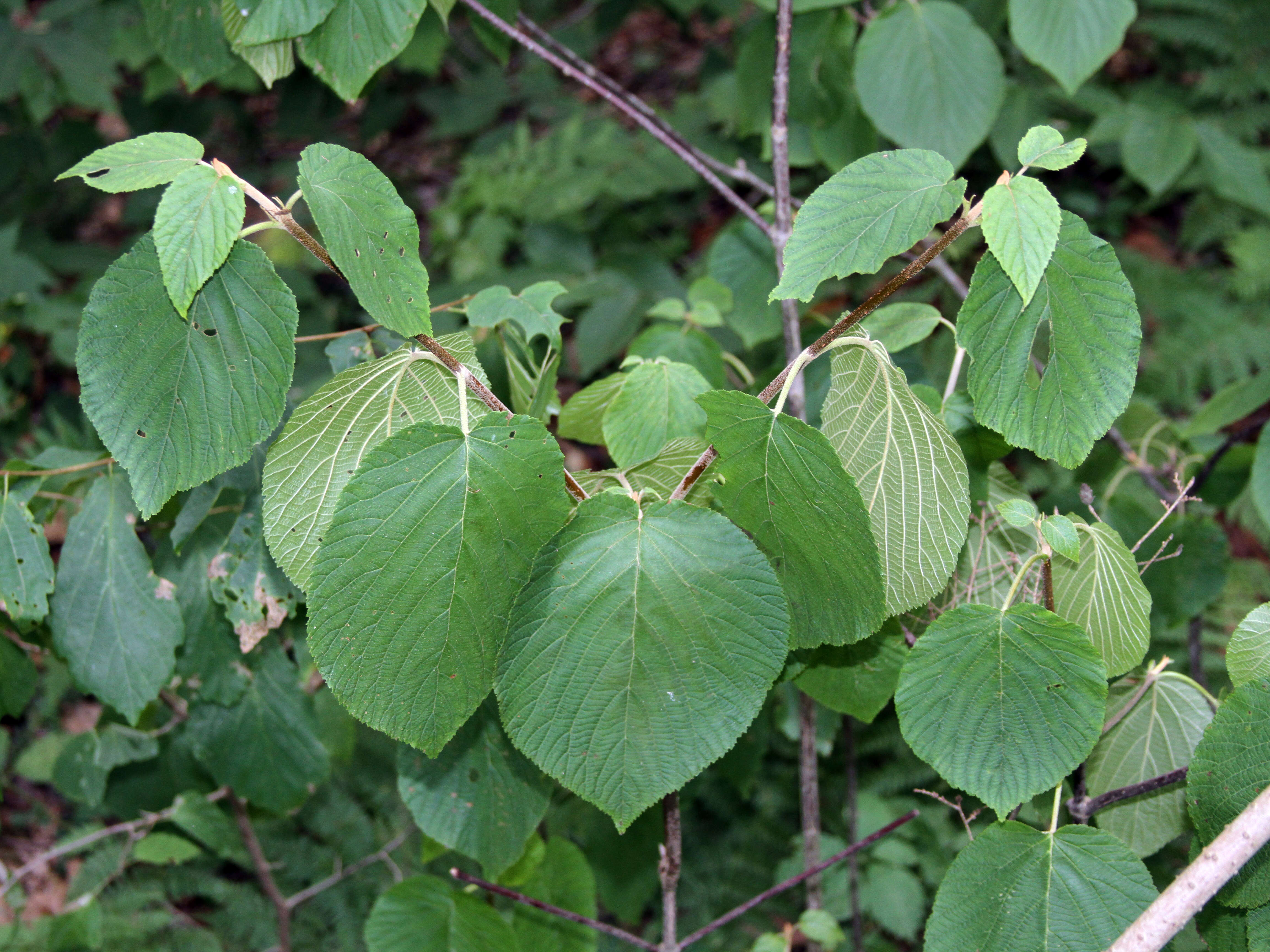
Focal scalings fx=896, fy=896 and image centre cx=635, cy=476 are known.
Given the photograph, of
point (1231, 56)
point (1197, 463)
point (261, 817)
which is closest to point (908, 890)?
point (1197, 463)

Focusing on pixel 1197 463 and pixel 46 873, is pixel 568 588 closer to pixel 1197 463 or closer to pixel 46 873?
pixel 1197 463

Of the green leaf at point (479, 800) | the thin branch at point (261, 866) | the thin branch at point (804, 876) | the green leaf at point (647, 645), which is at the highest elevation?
the green leaf at point (647, 645)

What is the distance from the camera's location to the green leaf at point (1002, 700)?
0.75 meters

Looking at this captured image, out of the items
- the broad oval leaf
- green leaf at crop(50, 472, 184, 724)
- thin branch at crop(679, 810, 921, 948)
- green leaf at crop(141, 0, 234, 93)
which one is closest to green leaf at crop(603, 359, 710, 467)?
the broad oval leaf

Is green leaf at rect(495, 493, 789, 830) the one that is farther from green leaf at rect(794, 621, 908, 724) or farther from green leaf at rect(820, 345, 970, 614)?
green leaf at rect(794, 621, 908, 724)

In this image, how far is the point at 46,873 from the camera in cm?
267

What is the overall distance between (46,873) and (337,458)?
2.65m

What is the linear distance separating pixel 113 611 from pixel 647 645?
2.57 feet

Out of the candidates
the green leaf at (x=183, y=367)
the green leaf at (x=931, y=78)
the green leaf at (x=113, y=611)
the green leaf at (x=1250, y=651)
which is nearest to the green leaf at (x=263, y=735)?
the green leaf at (x=113, y=611)

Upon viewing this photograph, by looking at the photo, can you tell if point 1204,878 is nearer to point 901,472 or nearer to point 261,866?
point 901,472

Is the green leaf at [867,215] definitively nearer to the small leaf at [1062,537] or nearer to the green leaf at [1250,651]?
the small leaf at [1062,537]

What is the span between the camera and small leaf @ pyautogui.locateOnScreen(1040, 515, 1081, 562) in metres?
0.76

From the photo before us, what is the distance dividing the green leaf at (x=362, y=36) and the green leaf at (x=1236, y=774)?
1.08 m

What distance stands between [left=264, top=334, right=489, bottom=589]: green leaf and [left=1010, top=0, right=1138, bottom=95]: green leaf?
44.9 inches
